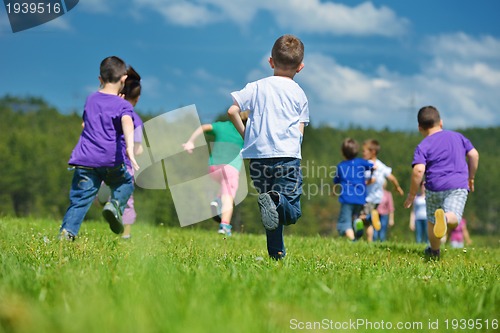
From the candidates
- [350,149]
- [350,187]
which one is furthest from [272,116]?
[350,149]

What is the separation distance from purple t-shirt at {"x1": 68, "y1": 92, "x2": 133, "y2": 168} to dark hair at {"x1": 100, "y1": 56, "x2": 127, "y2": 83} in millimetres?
297

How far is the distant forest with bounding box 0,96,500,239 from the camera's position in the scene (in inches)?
3000

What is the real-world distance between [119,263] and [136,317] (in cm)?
158

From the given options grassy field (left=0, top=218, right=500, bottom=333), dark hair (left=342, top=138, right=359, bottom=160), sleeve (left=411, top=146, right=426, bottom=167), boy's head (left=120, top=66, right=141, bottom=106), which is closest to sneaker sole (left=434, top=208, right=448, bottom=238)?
sleeve (left=411, top=146, right=426, bottom=167)

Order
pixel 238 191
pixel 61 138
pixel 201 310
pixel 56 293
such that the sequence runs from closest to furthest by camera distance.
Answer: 1. pixel 201 310
2. pixel 56 293
3. pixel 238 191
4. pixel 61 138

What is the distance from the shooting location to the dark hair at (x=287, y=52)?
525cm

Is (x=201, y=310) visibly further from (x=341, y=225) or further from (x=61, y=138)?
(x=61, y=138)

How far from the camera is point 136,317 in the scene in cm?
213

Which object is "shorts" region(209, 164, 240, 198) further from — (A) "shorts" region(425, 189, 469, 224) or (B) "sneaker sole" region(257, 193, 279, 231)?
(B) "sneaker sole" region(257, 193, 279, 231)

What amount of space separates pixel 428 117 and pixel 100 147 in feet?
14.2

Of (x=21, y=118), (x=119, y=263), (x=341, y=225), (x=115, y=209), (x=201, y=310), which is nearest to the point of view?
(x=201, y=310)

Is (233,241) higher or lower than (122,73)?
lower

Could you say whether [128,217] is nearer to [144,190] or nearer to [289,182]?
[289,182]

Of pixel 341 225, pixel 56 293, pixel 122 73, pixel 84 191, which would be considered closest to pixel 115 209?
pixel 84 191
